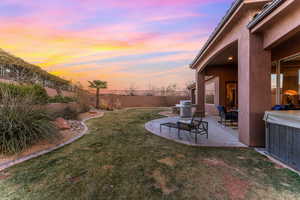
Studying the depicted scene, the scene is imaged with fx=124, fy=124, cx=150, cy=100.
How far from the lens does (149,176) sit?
2193 mm

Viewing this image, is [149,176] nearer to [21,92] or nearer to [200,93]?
[21,92]

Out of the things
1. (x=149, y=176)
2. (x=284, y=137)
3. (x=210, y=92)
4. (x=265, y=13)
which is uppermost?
(x=265, y=13)

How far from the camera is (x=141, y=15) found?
7.09 meters

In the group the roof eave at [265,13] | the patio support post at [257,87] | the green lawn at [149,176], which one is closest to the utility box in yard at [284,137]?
the green lawn at [149,176]

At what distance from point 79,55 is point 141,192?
10.1 meters

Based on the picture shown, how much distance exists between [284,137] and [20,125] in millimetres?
6136

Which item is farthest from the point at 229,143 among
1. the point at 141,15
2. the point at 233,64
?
the point at 141,15

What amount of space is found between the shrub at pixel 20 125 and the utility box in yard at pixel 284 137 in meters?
5.74

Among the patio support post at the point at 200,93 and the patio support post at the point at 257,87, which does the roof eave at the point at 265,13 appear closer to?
the patio support post at the point at 257,87

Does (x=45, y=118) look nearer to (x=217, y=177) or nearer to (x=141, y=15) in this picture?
(x=217, y=177)

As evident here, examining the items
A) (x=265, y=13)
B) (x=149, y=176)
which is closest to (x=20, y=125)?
(x=149, y=176)

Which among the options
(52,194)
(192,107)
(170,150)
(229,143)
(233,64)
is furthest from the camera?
(192,107)

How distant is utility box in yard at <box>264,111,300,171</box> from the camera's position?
2.32 m

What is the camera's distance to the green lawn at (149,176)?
1770 mm
